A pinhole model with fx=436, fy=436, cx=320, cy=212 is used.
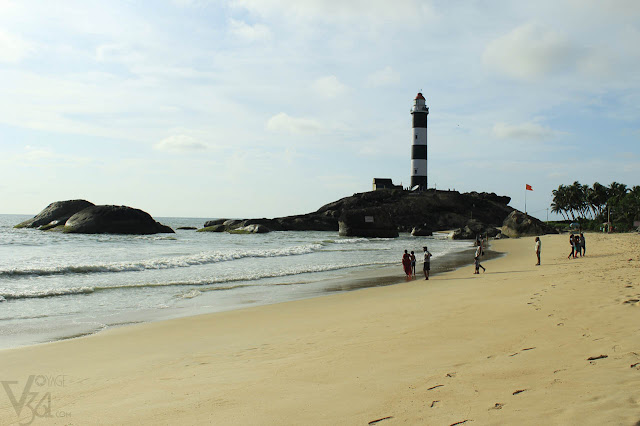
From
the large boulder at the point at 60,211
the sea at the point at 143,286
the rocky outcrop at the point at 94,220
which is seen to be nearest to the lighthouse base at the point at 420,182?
the rocky outcrop at the point at 94,220

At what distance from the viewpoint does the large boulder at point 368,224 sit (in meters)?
61.2

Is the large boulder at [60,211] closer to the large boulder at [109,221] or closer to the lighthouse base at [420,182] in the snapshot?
the large boulder at [109,221]

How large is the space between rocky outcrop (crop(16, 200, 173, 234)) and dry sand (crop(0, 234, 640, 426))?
1763 inches

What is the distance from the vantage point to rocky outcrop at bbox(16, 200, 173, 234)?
49.5m

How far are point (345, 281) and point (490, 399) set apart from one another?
1432cm

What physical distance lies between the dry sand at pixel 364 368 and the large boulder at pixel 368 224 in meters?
50.7

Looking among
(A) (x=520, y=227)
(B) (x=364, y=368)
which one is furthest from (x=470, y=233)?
(B) (x=364, y=368)

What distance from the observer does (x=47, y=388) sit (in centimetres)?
557

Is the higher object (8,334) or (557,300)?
(557,300)

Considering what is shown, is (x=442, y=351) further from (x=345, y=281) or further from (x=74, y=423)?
(x=345, y=281)

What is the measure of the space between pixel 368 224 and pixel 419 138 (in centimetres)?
2599

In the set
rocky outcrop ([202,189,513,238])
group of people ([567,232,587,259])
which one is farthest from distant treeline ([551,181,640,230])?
group of people ([567,232,587,259])

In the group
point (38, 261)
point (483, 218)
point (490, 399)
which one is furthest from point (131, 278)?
point (483, 218)

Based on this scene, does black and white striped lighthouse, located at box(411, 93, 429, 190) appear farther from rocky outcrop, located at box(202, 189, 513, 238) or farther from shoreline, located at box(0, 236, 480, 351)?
shoreline, located at box(0, 236, 480, 351)
